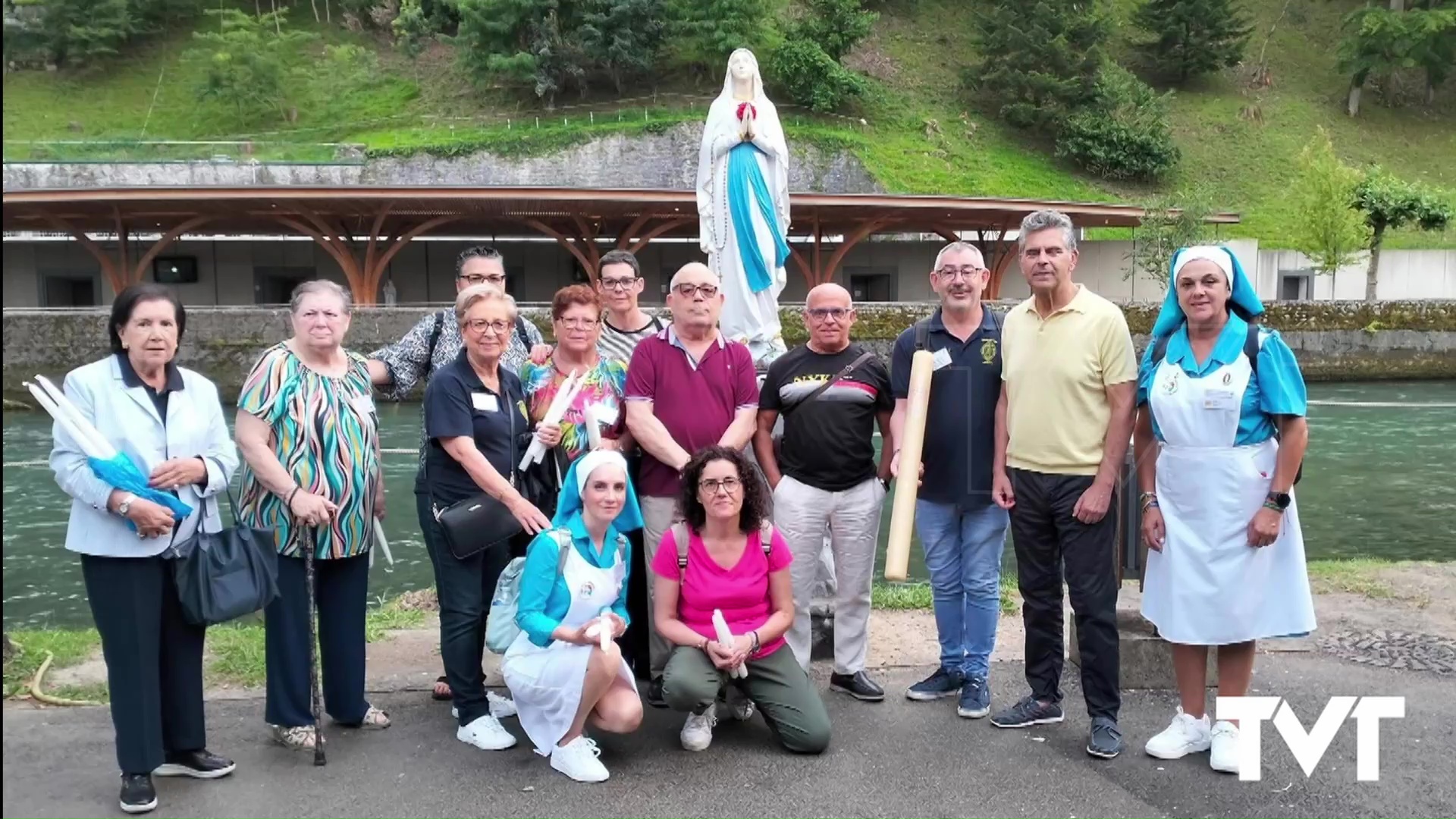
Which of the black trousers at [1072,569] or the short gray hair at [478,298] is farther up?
the short gray hair at [478,298]

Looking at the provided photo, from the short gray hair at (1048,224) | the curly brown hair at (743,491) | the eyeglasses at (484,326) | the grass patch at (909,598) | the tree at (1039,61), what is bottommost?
the grass patch at (909,598)

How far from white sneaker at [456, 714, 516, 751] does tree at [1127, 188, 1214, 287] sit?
25.2 m

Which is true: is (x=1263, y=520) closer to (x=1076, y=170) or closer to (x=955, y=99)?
(x=1076, y=170)

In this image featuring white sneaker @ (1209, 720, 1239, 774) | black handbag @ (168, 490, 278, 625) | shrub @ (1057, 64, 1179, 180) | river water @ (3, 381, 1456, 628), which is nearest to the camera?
black handbag @ (168, 490, 278, 625)

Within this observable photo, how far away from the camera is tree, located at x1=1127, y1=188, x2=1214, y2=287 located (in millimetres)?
26312

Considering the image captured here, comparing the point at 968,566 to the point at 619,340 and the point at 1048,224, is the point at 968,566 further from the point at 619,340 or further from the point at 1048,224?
the point at 619,340

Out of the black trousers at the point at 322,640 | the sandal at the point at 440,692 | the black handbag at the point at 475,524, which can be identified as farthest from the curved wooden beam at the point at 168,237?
the black handbag at the point at 475,524

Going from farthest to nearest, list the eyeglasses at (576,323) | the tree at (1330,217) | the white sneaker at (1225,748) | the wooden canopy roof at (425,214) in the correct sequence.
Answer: the tree at (1330,217), the wooden canopy roof at (425,214), the eyeglasses at (576,323), the white sneaker at (1225,748)

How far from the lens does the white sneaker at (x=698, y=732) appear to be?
3674 mm

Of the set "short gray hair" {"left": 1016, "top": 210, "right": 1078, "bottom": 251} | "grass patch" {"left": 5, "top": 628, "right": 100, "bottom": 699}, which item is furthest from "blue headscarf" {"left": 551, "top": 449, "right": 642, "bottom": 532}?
"grass patch" {"left": 5, "top": 628, "right": 100, "bottom": 699}

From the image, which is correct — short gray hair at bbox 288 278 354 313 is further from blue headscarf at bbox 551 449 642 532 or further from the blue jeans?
the blue jeans

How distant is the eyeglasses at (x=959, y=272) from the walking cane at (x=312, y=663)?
2477 mm

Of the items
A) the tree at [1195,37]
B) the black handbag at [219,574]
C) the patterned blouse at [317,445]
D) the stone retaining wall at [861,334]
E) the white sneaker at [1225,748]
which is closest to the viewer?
the black handbag at [219,574]

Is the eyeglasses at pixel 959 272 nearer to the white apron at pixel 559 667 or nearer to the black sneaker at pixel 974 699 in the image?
the black sneaker at pixel 974 699
